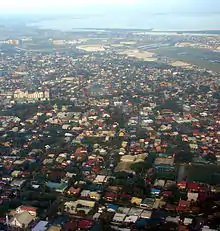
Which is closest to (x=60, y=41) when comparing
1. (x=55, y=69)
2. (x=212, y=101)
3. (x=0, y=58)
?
(x=0, y=58)

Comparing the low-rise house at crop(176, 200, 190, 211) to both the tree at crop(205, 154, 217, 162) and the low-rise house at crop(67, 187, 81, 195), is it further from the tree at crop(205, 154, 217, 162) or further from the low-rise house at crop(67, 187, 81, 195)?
the tree at crop(205, 154, 217, 162)

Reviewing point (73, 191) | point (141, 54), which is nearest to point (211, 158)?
point (73, 191)

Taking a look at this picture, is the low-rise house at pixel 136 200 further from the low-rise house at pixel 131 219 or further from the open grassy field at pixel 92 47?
the open grassy field at pixel 92 47

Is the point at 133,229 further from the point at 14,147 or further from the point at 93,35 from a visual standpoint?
the point at 93,35

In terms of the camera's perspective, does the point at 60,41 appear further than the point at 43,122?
Yes

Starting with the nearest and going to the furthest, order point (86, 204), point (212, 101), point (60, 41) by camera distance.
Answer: point (86, 204) < point (212, 101) < point (60, 41)

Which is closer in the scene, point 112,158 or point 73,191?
point 73,191

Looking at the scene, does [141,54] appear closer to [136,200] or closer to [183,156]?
[183,156]

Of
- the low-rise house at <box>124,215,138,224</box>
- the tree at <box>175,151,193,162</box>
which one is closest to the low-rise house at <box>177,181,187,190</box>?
the tree at <box>175,151,193,162</box>

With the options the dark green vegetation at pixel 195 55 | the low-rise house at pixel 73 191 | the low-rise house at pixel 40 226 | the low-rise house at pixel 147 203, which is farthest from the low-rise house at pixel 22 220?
the dark green vegetation at pixel 195 55
